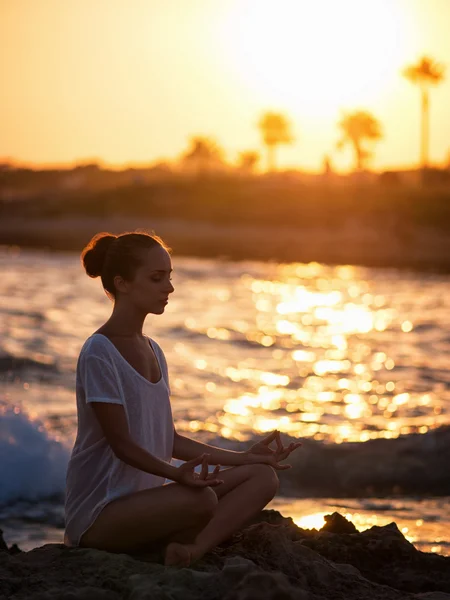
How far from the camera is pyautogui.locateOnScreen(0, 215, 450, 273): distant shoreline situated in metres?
49.5

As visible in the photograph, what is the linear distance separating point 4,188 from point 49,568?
15800 centimetres

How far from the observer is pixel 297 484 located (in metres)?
8.48

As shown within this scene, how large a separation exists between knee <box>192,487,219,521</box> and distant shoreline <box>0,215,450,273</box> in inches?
1428

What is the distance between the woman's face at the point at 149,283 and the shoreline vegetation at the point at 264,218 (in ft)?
125

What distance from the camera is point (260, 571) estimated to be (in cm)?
371

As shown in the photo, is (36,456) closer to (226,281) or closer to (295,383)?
(295,383)

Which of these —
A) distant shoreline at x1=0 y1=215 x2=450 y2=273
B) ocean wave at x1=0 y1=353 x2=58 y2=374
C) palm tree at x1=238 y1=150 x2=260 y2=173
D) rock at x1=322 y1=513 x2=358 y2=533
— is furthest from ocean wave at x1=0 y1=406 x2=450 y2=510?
palm tree at x1=238 y1=150 x2=260 y2=173

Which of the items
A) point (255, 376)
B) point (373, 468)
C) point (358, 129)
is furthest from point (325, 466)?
point (358, 129)

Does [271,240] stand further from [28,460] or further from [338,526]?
[338,526]

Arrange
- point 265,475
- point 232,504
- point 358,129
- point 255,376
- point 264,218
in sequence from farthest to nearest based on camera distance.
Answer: point 358,129, point 264,218, point 255,376, point 265,475, point 232,504

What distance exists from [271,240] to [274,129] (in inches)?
2291

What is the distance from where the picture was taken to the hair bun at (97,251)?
167 inches

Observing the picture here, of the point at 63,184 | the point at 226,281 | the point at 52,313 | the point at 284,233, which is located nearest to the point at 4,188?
the point at 63,184

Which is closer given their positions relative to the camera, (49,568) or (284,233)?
(49,568)
